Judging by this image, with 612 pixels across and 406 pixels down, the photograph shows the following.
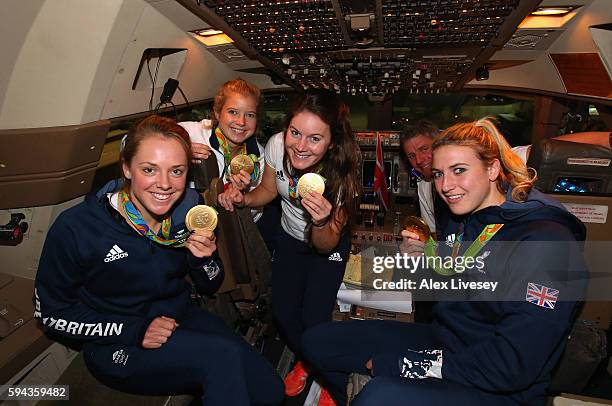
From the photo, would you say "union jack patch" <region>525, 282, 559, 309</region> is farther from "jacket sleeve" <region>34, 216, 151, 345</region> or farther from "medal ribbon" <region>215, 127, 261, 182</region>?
"medal ribbon" <region>215, 127, 261, 182</region>

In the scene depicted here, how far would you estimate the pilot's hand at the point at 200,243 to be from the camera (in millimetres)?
1735

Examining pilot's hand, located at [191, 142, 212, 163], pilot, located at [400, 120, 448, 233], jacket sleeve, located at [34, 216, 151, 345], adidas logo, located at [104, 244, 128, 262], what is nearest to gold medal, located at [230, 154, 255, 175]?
pilot's hand, located at [191, 142, 212, 163]

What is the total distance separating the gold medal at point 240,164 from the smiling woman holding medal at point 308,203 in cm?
16

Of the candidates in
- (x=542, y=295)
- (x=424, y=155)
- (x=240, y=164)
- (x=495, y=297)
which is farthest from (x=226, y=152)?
(x=542, y=295)

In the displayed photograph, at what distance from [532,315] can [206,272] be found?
1538mm

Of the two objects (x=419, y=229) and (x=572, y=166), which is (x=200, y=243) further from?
(x=572, y=166)

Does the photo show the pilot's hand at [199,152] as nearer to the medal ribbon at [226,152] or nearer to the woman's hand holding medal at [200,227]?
the medal ribbon at [226,152]

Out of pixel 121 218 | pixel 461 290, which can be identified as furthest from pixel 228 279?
pixel 461 290

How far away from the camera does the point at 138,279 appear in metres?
1.74

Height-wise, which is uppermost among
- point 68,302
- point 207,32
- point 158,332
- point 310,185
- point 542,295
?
point 207,32

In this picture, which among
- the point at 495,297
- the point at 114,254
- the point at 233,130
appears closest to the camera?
the point at 495,297

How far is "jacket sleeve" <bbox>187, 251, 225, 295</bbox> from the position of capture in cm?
196

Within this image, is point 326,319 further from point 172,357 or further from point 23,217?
point 23,217

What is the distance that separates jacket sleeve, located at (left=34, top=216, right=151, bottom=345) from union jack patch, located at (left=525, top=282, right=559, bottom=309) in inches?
65.0
